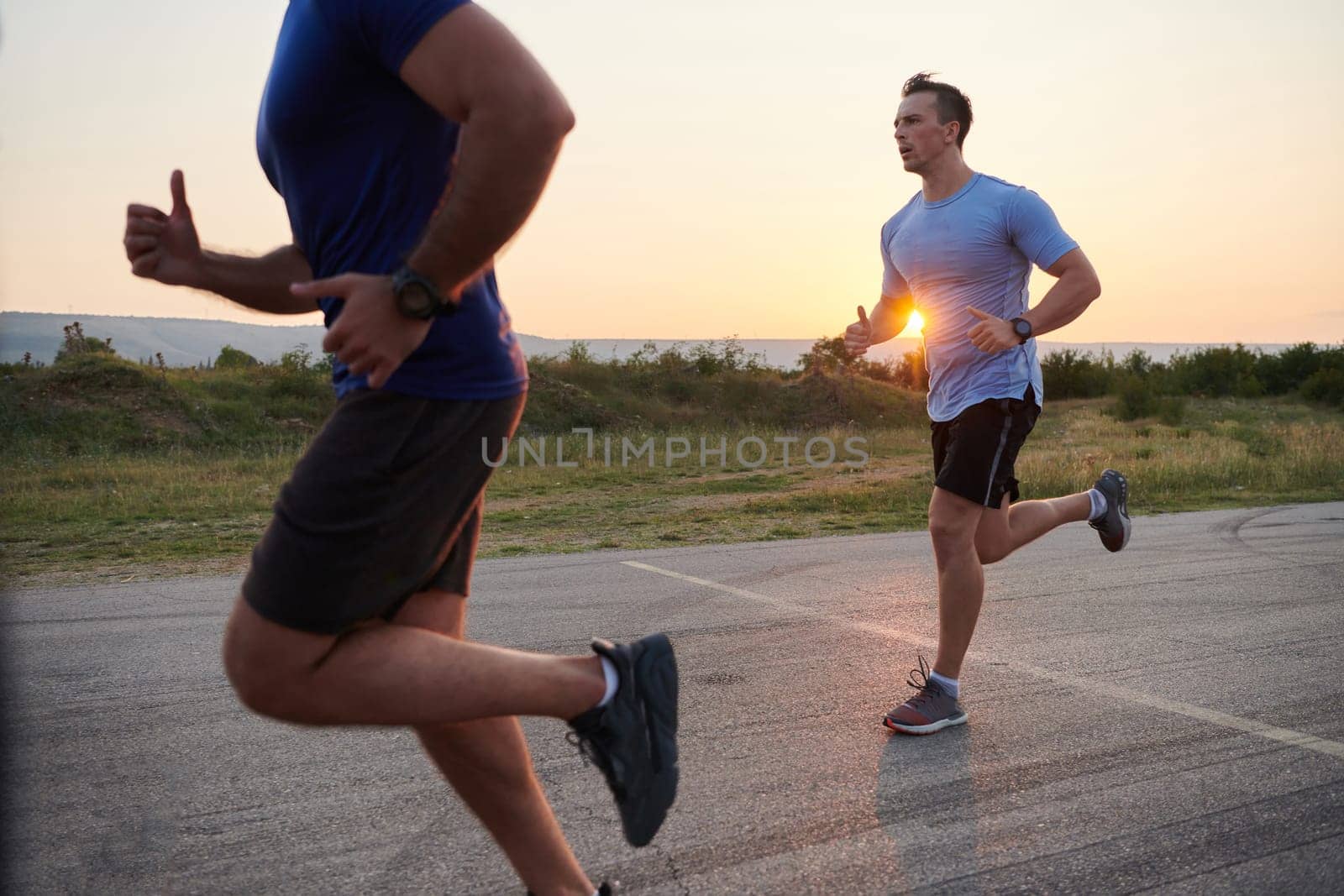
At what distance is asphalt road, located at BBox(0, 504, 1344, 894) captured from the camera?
2730mm

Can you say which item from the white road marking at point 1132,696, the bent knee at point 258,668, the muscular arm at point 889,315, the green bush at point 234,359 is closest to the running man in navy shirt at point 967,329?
the muscular arm at point 889,315

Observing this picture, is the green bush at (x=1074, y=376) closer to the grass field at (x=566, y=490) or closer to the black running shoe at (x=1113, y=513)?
the grass field at (x=566, y=490)

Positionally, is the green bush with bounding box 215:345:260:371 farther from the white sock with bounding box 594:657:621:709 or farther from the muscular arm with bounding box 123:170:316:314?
the white sock with bounding box 594:657:621:709

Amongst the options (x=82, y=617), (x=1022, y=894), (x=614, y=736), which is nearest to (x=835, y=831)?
(x=1022, y=894)

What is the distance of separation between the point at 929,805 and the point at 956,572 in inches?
42.5

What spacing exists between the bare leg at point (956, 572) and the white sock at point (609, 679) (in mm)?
2170

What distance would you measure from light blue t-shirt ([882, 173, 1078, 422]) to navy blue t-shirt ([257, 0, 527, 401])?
254 cm

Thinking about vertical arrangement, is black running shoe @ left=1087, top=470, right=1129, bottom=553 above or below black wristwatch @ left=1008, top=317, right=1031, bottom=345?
below

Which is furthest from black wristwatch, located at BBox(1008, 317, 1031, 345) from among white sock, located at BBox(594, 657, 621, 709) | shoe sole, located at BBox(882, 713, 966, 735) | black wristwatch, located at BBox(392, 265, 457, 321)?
black wristwatch, located at BBox(392, 265, 457, 321)

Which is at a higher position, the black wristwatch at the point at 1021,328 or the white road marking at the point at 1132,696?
the black wristwatch at the point at 1021,328

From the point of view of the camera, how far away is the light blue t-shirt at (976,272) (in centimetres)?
403

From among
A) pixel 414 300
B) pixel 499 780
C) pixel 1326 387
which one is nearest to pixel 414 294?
pixel 414 300

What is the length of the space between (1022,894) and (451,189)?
2017 mm

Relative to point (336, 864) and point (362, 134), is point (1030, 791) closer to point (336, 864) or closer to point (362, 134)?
point (336, 864)
